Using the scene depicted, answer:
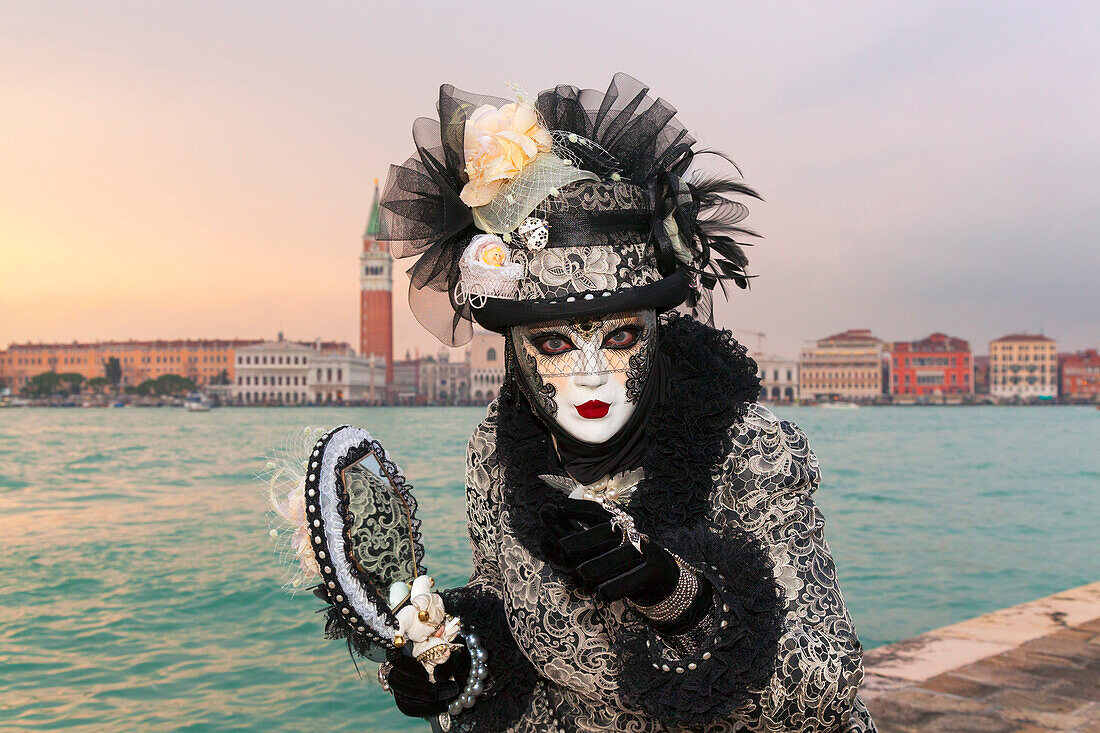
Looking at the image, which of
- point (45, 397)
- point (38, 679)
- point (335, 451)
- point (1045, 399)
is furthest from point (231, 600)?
point (1045, 399)

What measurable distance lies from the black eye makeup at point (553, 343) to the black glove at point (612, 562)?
0.34 m

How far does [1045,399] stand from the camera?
326 feet

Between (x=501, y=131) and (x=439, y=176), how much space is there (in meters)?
0.16

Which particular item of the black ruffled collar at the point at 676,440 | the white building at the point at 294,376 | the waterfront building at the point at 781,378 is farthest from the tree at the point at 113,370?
the black ruffled collar at the point at 676,440

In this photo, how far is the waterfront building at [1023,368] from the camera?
315 feet

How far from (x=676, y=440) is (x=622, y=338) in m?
0.19

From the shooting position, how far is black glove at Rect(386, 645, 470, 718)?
5.03ft

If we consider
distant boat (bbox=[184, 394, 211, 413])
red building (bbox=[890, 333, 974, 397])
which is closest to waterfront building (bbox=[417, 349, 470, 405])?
distant boat (bbox=[184, 394, 211, 413])

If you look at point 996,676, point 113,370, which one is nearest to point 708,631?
point 996,676

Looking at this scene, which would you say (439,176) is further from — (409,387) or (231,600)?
(409,387)

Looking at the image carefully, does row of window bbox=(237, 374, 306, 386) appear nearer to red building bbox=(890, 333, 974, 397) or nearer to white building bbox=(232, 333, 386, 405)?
white building bbox=(232, 333, 386, 405)

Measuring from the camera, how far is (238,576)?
33.4 ft

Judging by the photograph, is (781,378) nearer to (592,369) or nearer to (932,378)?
(932,378)

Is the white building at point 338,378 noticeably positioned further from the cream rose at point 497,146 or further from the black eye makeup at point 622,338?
the black eye makeup at point 622,338
